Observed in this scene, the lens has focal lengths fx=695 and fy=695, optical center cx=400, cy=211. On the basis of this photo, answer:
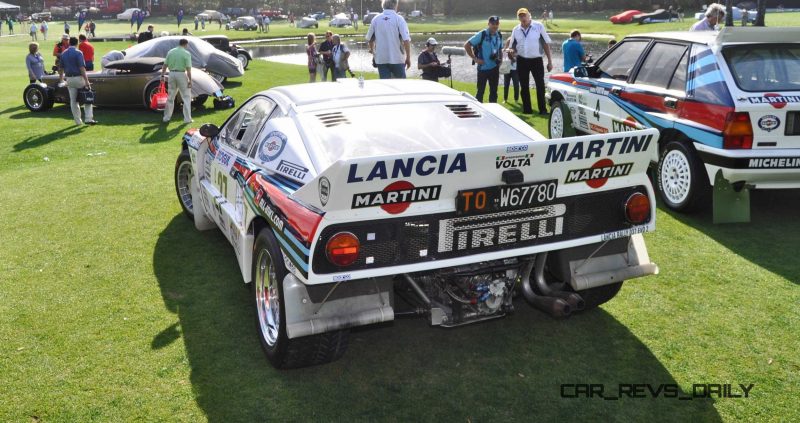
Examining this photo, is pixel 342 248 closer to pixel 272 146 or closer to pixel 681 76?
pixel 272 146

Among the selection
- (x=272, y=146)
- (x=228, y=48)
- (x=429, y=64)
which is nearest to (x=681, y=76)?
(x=272, y=146)

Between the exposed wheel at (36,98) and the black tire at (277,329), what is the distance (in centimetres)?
1390

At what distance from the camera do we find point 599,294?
496 centimetres

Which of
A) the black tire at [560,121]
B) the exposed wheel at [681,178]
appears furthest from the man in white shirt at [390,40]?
the exposed wheel at [681,178]

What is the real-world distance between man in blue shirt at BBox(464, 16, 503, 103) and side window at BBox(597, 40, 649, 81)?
4049mm

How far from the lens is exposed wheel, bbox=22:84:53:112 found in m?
16.0

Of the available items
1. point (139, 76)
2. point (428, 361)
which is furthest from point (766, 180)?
point (139, 76)

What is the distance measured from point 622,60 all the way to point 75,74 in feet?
35.0

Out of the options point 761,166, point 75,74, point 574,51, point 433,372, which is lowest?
point 433,372

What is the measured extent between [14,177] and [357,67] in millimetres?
18283

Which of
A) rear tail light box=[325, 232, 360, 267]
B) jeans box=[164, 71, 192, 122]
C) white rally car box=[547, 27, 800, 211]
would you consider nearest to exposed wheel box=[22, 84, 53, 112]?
jeans box=[164, 71, 192, 122]

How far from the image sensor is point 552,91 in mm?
10719

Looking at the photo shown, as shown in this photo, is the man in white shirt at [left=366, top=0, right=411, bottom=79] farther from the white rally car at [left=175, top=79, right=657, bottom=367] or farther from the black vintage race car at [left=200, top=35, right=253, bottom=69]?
the black vintage race car at [left=200, top=35, right=253, bottom=69]

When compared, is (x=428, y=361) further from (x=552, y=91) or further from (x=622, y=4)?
(x=622, y=4)
